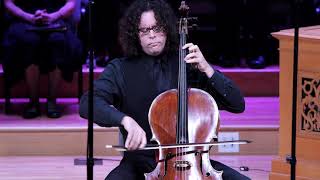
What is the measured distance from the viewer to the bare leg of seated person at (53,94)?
4.95 m

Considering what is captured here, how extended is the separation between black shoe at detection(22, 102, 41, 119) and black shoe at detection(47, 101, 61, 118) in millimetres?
73

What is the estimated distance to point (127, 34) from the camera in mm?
2994

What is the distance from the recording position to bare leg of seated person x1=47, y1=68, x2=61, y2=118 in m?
4.95

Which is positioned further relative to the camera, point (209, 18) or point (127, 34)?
point (209, 18)

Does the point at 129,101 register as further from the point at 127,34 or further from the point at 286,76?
the point at 286,76

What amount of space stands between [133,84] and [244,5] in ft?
→ 11.0

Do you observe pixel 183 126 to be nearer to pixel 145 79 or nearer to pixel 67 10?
pixel 145 79

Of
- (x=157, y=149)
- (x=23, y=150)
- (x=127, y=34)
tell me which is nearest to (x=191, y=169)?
(x=157, y=149)

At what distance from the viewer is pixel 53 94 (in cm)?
503

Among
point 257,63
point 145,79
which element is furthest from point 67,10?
point 145,79

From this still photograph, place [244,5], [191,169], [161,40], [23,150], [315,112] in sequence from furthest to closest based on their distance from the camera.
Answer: [244,5] → [23,150] → [315,112] → [161,40] → [191,169]

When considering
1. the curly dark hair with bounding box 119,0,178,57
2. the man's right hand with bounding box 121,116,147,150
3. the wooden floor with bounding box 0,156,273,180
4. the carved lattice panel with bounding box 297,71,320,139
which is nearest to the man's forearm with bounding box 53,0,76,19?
the wooden floor with bounding box 0,156,273,180

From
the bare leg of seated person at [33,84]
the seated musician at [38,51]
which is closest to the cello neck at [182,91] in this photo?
the seated musician at [38,51]

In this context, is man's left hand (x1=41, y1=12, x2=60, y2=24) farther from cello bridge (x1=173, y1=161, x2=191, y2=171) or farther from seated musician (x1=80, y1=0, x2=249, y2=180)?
cello bridge (x1=173, y1=161, x2=191, y2=171)
